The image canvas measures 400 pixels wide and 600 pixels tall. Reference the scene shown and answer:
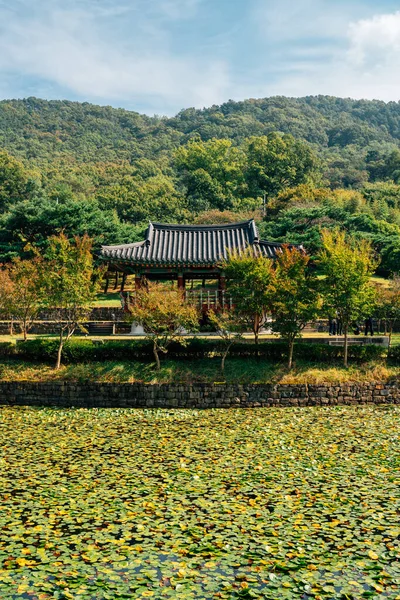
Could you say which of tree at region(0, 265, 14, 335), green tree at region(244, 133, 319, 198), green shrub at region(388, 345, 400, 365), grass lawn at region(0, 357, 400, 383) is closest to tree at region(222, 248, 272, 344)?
grass lawn at region(0, 357, 400, 383)

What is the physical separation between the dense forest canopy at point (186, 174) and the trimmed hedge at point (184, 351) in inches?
680

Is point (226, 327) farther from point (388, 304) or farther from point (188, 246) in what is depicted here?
point (188, 246)

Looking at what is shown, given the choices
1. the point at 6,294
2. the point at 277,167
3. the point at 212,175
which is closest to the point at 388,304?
the point at 6,294

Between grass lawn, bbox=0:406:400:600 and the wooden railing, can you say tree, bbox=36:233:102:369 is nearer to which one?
the wooden railing

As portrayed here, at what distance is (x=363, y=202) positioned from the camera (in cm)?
5525

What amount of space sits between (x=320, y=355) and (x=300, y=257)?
3.88 m

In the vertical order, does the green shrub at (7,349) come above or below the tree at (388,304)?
below

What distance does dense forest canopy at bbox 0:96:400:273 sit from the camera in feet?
138

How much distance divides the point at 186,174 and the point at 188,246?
45749 millimetres

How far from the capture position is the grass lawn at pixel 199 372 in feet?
69.1

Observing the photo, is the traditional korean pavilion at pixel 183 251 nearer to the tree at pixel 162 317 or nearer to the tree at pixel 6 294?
the tree at pixel 6 294

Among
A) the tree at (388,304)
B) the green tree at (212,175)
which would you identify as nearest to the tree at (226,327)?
the tree at (388,304)

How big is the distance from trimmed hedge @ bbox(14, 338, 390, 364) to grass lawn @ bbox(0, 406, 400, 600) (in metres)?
5.86

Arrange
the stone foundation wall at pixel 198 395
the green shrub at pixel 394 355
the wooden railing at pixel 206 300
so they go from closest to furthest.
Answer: the stone foundation wall at pixel 198 395
the green shrub at pixel 394 355
the wooden railing at pixel 206 300
